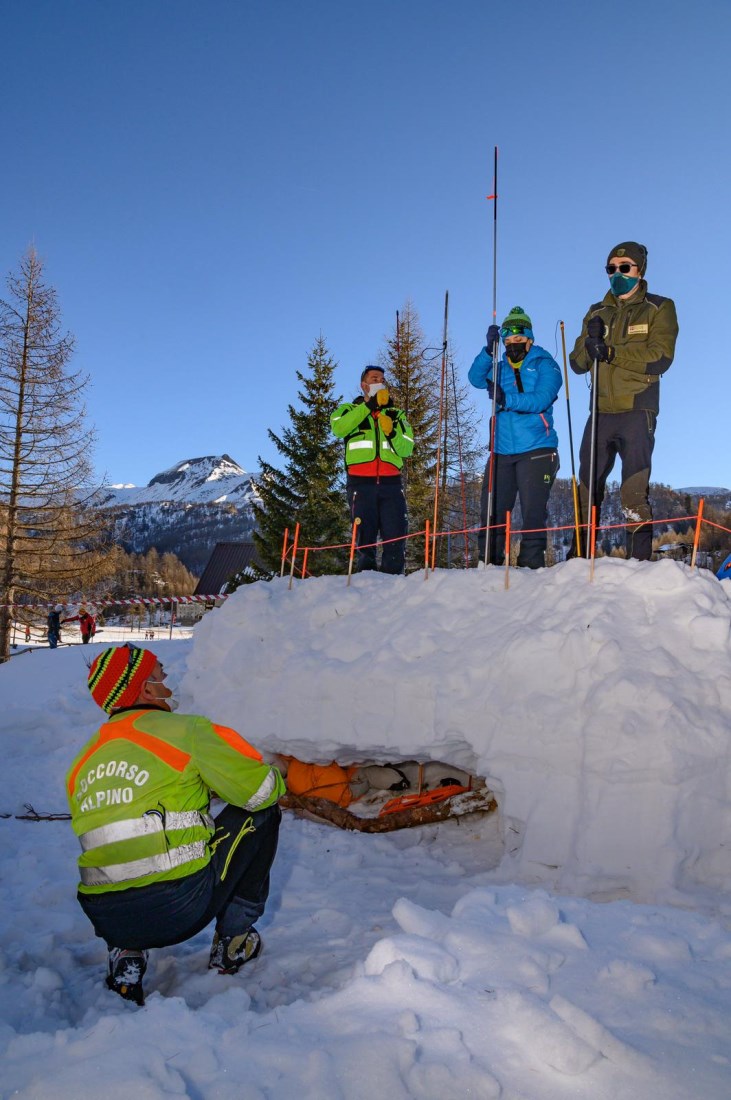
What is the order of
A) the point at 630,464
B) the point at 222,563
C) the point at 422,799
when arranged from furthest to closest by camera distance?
the point at 222,563 → the point at 630,464 → the point at 422,799

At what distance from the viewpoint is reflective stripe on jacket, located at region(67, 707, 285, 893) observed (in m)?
2.75

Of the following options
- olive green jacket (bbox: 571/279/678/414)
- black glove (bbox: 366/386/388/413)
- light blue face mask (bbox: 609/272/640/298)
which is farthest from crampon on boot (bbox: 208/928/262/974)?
light blue face mask (bbox: 609/272/640/298)

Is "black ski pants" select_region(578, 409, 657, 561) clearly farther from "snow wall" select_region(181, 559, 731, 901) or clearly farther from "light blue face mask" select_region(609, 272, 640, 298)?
"light blue face mask" select_region(609, 272, 640, 298)

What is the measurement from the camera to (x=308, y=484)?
61.0ft

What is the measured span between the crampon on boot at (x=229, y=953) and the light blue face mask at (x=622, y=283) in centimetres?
545

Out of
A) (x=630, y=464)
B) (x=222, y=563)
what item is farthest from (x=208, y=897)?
A: (x=222, y=563)

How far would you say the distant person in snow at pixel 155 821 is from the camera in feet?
9.05

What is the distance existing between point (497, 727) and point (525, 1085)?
247 cm

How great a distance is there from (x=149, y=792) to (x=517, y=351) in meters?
5.06

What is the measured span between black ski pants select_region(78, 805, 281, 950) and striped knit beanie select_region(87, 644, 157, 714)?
0.72 meters

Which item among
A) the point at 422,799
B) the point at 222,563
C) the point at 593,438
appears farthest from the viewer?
the point at 222,563

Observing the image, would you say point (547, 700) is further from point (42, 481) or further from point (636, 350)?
point (42, 481)

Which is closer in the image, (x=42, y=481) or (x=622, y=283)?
(x=622, y=283)

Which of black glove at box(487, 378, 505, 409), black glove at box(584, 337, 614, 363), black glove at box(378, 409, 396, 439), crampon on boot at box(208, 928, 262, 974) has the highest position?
black glove at box(584, 337, 614, 363)
